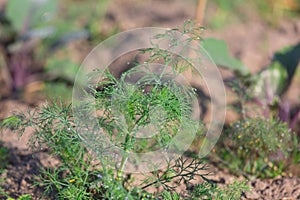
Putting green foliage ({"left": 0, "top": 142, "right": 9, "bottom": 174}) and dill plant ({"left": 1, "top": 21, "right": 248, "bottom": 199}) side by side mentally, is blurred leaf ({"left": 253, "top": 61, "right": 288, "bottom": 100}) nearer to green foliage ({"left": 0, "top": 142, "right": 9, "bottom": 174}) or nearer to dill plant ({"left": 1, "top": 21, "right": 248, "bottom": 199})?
dill plant ({"left": 1, "top": 21, "right": 248, "bottom": 199})

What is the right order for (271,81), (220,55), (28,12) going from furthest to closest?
1. (28,12)
2. (271,81)
3. (220,55)

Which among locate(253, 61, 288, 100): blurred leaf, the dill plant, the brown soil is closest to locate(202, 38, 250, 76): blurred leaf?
locate(253, 61, 288, 100): blurred leaf

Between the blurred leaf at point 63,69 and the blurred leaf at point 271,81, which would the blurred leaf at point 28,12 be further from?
the blurred leaf at point 271,81

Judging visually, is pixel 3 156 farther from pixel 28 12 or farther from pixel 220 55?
pixel 28 12

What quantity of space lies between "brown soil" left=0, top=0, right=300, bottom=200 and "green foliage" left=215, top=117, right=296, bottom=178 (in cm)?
7

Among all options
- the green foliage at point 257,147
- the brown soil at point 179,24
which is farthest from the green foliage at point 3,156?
the green foliage at point 257,147

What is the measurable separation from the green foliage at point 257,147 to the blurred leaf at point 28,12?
6.44ft

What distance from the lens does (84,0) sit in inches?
201

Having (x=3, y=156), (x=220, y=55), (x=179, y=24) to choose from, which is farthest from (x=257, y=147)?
(x=179, y=24)

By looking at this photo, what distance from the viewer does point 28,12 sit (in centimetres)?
411

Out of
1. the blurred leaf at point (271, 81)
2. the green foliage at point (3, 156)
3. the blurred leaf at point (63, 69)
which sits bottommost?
the green foliage at point (3, 156)

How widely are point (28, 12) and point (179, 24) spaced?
1.30 m

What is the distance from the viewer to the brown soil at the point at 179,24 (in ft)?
8.52

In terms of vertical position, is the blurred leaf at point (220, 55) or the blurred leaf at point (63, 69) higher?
the blurred leaf at point (220, 55)
